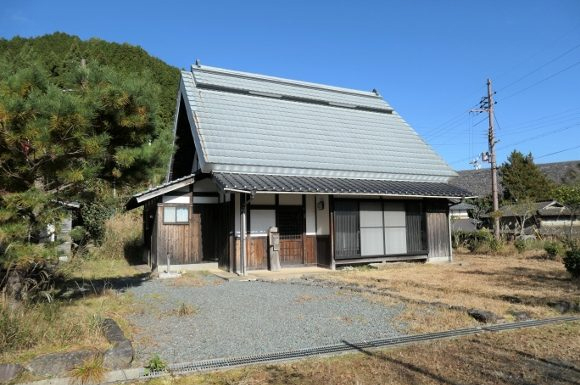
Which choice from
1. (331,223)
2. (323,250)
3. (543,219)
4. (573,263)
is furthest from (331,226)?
(543,219)

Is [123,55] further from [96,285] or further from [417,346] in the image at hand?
[417,346]

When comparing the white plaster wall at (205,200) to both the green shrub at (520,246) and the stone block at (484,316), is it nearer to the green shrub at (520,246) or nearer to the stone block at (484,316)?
the stone block at (484,316)

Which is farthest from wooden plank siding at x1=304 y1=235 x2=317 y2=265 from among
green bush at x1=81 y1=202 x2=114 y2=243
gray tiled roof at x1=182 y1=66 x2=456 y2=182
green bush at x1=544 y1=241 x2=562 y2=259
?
green bush at x1=544 y1=241 x2=562 y2=259

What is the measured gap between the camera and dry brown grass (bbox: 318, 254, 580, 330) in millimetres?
7348

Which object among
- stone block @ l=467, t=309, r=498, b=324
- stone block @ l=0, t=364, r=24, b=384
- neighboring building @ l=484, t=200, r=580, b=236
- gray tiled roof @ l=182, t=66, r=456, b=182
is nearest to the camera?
stone block @ l=0, t=364, r=24, b=384

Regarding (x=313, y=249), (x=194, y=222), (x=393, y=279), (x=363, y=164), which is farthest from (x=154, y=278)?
(x=363, y=164)

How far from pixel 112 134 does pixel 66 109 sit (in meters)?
1.37

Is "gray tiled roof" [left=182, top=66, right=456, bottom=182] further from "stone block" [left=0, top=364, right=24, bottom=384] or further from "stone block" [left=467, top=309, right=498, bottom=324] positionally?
"stone block" [left=0, top=364, right=24, bottom=384]

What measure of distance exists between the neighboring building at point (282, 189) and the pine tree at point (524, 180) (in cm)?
1679

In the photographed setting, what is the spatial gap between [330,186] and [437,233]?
5007 millimetres

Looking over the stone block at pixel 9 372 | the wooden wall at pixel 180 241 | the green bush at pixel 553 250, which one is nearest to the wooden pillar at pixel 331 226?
the wooden wall at pixel 180 241

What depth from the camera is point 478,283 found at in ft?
32.2

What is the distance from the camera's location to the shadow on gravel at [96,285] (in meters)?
7.91

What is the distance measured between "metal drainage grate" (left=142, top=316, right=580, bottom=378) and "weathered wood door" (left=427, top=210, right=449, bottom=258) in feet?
30.0
